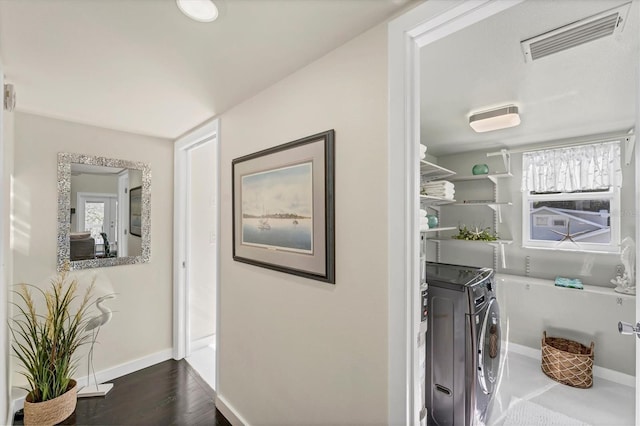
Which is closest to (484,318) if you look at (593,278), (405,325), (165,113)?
(405,325)

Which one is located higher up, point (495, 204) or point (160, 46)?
point (160, 46)

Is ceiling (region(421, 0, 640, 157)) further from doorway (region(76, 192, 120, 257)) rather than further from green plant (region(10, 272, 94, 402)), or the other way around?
green plant (region(10, 272, 94, 402))

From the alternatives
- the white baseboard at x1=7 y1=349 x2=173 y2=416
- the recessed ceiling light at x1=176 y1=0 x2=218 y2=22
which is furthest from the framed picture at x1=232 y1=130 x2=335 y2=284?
the white baseboard at x1=7 y1=349 x2=173 y2=416

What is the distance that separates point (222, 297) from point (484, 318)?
6.20 feet

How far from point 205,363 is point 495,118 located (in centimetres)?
347

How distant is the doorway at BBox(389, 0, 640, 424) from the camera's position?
1097 mm

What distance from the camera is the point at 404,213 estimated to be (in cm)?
110

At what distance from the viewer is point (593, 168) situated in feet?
8.93

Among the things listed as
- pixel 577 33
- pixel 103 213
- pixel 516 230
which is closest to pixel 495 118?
pixel 577 33

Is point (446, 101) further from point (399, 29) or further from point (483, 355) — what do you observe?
point (483, 355)

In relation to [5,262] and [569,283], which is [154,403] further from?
[569,283]

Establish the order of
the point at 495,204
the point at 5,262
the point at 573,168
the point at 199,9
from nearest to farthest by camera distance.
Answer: the point at 199,9, the point at 5,262, the point at 573,168, the point at 495,204

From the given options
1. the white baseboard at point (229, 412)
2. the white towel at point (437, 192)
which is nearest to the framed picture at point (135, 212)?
the white baseboard at point (229, 412)

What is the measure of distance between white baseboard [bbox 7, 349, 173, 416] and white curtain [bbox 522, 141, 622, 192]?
4.26 metres
